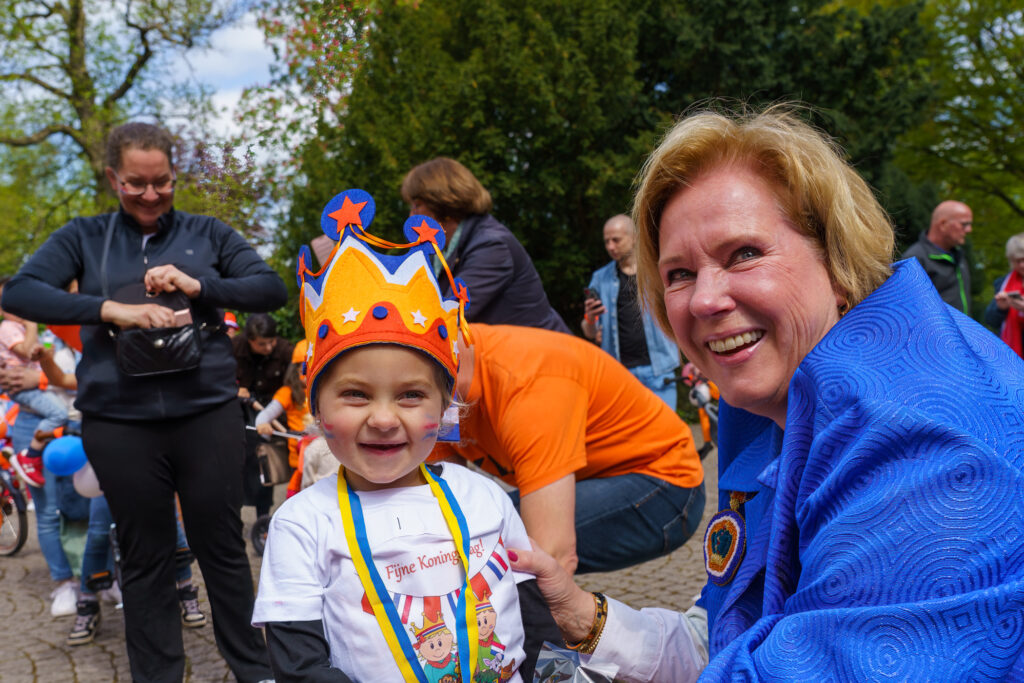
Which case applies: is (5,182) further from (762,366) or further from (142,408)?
(762,366)

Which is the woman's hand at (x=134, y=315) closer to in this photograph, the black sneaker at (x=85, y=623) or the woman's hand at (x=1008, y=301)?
the black sneaker at (x=85, y=623)

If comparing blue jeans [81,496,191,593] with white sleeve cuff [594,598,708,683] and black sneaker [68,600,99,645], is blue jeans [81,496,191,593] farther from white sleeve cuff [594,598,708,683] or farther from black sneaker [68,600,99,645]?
white sleeve cuff [594,598,708,683]

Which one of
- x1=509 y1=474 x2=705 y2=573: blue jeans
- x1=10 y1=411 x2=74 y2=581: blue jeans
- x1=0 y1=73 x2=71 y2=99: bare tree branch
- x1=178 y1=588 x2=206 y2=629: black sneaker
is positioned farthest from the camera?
x1=0 y1=73 x2=71 y2=99: bare tree branch

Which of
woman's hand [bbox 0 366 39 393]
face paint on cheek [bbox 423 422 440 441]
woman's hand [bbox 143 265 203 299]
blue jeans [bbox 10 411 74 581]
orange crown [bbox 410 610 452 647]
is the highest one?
woman's hand [bbox 143 265 203 299]

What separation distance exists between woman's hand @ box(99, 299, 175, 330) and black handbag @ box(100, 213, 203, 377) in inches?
1.0

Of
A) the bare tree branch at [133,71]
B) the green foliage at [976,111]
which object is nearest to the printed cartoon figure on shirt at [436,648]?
the bare tree branch at [133,71]

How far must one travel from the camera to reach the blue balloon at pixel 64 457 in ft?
16.7

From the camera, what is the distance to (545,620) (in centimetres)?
197

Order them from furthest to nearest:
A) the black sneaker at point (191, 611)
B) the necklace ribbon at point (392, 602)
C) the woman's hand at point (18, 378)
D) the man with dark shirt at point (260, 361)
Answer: the man with dark shirt at point (260, 361) < the woman's hand at point (18, 378) < the black sneaker at point (191, 611) < the necklace ribbon at point (392, 602)

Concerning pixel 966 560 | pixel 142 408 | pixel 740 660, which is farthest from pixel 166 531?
pixel 966 560

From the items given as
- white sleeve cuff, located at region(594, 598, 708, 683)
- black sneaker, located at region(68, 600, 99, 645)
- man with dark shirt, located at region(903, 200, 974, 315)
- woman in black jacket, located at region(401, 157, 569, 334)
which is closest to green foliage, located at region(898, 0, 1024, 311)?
man with dark shirt, located at region(903, 200, 974, 315)

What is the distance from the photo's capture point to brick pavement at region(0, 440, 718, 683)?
164 inches

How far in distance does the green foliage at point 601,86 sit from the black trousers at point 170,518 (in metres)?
7.54

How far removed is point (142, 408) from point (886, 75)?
17245 mm
